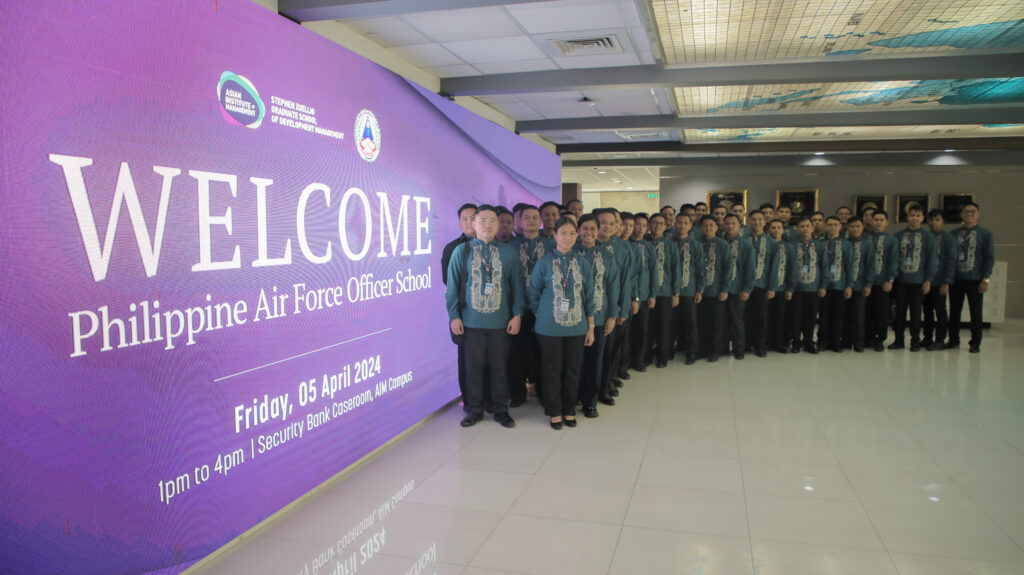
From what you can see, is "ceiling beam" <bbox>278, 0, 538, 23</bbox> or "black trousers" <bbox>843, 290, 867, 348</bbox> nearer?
"ceiling beam" <bbox>278, 0, 538, 23</bbox>

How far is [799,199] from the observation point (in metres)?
12.1

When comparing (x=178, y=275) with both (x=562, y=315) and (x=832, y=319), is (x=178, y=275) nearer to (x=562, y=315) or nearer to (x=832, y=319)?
(x=562, y=315)

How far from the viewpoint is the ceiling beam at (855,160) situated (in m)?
11.1

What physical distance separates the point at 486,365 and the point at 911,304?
5.84 metres

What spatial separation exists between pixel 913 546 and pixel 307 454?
3.01 meters

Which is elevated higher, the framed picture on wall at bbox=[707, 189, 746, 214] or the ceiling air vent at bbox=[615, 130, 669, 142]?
the ceiling air vent at bbox=[615, 130, 669, 142]

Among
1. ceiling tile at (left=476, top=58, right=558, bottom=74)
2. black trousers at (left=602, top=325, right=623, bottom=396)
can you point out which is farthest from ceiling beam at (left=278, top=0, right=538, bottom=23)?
black trousers at (left=602, top=325, right=623, bottom=396)

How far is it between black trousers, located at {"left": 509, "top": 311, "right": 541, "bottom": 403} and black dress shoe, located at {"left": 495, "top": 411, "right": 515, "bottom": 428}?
42 cm

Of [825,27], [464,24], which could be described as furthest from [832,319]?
[464,24]

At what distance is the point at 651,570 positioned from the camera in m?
2.59

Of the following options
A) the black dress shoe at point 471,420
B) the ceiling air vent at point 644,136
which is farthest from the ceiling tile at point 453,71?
the ceiling air vent at point 644,136

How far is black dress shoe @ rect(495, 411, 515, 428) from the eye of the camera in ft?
15.1

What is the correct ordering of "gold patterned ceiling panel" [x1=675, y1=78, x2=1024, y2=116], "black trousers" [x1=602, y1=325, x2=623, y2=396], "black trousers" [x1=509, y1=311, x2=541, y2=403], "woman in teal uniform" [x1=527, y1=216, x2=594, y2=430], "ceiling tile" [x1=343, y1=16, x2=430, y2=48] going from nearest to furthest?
"ceiling tile" [x1=343, y1=16, x2=430, y2=48] → "woman in teal uniform" [x1=527, y1=216, x2=594, y2=430] → "black trousers" [x1=509, y1=311, x2=541, y2=403] → "black trousers" [x1=602, y1=325, x2=623, y2=396] → "gold patterned ceiling panel" [x1=675, y1=78, x2=1024, y2=116]

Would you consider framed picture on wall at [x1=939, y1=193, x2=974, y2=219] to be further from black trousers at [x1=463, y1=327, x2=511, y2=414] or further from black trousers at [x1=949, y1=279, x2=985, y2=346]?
black trousers at [x1=463, y1=327, x2=511, y2=414]
